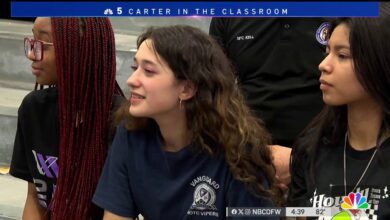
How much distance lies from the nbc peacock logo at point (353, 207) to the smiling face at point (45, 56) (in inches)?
31.6

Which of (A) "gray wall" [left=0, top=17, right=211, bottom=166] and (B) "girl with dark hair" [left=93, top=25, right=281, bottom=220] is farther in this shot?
(A) "gray wall" [left=0, top=17, right=211, bottom=166]

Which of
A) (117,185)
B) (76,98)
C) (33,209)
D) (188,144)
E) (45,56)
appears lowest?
(33,209)

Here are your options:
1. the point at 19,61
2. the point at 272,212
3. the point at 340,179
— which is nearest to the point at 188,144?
the point at 272,212

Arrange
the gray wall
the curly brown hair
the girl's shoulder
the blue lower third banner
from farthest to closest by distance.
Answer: the gray wall, the girl's shoulder, the curly brown hair, the blue lower third banner

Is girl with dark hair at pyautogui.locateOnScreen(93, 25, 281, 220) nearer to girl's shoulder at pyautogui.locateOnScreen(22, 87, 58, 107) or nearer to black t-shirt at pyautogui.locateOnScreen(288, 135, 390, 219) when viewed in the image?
black t-shirt at pyautogui.locateOnScreen(288, 135, 390, 219)

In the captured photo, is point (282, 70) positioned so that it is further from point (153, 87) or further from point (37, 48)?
point (37, 48)

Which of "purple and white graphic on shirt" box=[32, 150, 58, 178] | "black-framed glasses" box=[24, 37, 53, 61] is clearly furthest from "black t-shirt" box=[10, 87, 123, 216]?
"black-framed glasses" box=[24, 37, 53, 61]

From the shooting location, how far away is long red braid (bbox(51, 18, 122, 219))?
1.63 meters

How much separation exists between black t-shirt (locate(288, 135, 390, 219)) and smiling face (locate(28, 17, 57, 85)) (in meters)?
0.67

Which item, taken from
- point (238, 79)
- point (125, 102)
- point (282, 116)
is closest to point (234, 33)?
point (238, 79)

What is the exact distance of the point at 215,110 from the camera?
1.50 metres

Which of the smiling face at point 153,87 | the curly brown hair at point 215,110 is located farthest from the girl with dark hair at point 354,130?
the smiling face at point 153,87

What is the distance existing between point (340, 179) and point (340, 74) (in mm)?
232

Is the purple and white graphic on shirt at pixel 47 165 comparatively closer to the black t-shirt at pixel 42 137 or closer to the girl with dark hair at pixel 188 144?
the black t-shirt at pixel 42 137
